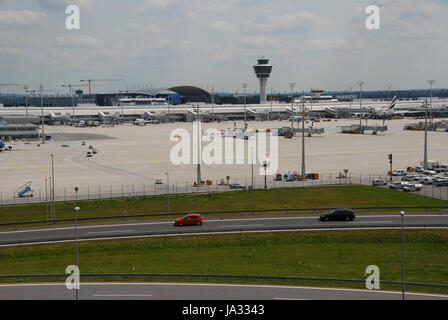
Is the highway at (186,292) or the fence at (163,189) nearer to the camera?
the highway at (186,292)

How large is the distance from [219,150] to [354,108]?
12208cm

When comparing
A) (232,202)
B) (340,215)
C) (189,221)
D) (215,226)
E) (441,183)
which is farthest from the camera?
(441,183)

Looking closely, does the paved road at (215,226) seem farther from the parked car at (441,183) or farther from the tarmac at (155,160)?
the tarmac at (155,160)

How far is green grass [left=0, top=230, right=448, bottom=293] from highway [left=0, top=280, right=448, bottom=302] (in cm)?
133

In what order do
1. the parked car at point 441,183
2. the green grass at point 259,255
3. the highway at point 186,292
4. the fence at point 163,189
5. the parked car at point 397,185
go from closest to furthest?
the highway at point 186,292 < the green grass at point 259,255 < the fence at point 163,189 < the parked car at point 397,185 < the parked car at point 441,183

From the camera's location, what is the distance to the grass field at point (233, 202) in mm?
41531

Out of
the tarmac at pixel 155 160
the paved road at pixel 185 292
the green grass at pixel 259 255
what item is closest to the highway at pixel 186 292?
the paved road at pixel 185 292

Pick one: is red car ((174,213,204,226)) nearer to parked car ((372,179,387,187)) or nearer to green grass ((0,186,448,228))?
green grass ((0,186,448,228))

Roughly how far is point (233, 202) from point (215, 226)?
988 cm

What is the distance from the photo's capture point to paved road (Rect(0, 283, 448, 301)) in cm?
2162

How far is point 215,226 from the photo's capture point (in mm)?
35094

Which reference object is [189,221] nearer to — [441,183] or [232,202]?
[232,202]

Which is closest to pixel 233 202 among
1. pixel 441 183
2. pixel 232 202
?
pixel 232 202

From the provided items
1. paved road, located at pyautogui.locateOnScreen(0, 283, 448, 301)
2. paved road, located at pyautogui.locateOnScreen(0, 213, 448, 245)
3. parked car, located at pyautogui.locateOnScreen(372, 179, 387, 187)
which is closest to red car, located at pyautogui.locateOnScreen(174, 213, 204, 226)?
paved road, located at pyautogui.locateOnScreen(0, 213, 448, 245)
